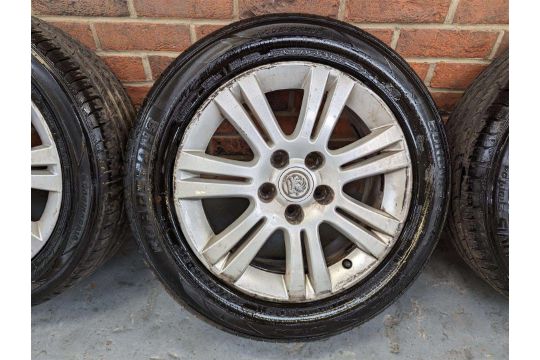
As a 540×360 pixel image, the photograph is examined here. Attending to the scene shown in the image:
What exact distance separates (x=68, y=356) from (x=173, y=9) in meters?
1.26

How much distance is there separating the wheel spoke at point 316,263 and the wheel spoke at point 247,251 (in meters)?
0.12

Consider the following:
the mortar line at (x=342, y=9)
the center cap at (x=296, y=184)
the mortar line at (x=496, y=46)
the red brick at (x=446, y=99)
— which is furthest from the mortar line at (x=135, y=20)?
the mortar line at (x=496, y=46)

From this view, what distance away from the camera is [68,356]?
1.36 m

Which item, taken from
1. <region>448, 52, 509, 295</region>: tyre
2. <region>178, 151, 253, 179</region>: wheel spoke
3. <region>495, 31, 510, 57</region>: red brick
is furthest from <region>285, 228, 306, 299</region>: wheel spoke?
<region>495, 31, 510, 57</region>: red brick

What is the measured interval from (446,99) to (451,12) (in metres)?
0.35

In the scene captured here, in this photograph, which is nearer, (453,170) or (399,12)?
(453,170)

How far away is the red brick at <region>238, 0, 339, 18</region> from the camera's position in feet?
4.69

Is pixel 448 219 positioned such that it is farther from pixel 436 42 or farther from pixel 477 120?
pixel 436 42

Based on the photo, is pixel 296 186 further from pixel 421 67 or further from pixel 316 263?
pixel 421 67

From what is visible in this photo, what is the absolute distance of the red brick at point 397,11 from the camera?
56.7 inches

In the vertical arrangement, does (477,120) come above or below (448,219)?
above

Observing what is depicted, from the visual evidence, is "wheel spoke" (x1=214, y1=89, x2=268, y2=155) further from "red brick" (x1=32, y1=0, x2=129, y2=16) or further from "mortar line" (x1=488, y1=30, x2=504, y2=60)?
"mortar line" (x1=488, y1=30, x2=504, y2=60)

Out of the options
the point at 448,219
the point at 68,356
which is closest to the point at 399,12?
the point at 448,219

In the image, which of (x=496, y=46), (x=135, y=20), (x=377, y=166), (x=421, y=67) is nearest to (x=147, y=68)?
(x=135, y=20)
